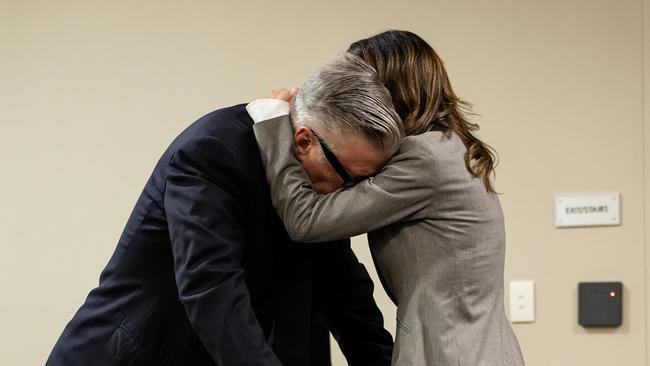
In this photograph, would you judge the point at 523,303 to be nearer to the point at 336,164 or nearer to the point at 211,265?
the point at 336,164

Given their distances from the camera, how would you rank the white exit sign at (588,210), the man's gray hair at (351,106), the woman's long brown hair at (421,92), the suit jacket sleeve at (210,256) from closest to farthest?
the suit jacket sleeve at (210,256)
the man's gray hair at (351,106)
the woman's long brown hair at (421,92)
the white exit sign at (588,210)

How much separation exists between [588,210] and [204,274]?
152cm

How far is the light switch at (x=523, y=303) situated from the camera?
2.75 m

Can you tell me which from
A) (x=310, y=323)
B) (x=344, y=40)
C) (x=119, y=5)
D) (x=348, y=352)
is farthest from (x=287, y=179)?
(x=119, y=5)

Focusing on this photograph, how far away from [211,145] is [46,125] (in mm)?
1459

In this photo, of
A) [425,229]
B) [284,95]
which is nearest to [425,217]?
[425,229]

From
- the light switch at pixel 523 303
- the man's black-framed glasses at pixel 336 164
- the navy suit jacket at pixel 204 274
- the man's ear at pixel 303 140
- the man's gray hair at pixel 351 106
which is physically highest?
the man's gray hair at pixel 351 106

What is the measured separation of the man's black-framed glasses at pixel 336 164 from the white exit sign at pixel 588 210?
1.19m

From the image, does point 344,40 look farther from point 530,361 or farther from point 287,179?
point 287,179

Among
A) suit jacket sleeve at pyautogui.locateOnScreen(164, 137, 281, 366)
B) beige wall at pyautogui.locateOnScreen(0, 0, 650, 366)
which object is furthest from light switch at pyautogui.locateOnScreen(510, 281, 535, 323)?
suit jacket sleeve at pyautogui.locateOnScreen(164, 137, 281, 366)

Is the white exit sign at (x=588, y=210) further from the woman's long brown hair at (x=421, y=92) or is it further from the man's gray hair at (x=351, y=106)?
the man's gray hair at (x=351, y=106)

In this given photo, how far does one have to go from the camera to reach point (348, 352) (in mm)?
2051

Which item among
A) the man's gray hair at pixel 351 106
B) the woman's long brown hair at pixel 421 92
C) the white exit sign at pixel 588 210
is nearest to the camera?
the man's gray hair at pixel 351 106

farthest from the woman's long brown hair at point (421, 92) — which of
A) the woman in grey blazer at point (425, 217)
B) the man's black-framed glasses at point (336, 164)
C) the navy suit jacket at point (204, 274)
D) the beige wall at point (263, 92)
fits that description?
the beige wall at point (263, 92)
